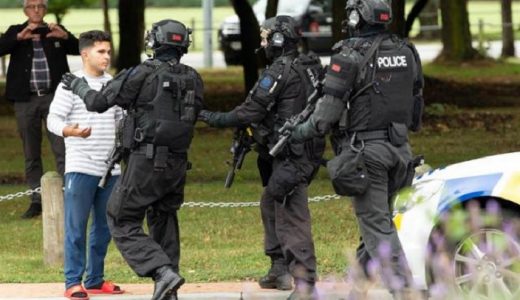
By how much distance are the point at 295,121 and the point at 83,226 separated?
66.9 inches

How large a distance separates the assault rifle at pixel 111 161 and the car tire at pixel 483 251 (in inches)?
79.4

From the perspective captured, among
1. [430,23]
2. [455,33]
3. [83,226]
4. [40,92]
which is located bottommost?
[430,23]

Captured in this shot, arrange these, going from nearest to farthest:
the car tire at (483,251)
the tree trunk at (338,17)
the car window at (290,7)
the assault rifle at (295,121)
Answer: the car tire at (483,251)
the assault rifle at (295,121)
the tree trunk at (338,17)
the car window at (290,7)

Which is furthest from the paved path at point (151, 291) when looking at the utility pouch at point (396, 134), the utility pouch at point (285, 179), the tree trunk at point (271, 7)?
the tree trunk at point (271, 7)

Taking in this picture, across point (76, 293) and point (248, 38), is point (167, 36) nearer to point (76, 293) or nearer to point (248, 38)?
point (76, 293)

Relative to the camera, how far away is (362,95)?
8367 mm

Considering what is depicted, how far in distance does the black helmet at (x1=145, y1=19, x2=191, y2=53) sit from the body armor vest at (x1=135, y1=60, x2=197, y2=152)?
13 cm

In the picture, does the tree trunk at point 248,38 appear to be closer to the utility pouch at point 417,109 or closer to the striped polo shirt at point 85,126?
the striped polo shirt at point 85,126

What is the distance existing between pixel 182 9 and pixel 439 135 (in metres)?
37.6

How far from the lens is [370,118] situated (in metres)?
8.39

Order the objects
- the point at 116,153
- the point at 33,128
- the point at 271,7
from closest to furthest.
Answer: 1. the point at 116,153
2. the point at 33,128
3. the point at 271,7

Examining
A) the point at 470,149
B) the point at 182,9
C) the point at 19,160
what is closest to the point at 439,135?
the point at 470,149

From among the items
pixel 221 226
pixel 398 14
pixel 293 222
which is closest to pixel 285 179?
pixel 293 222

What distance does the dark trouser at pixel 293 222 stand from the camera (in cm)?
927
